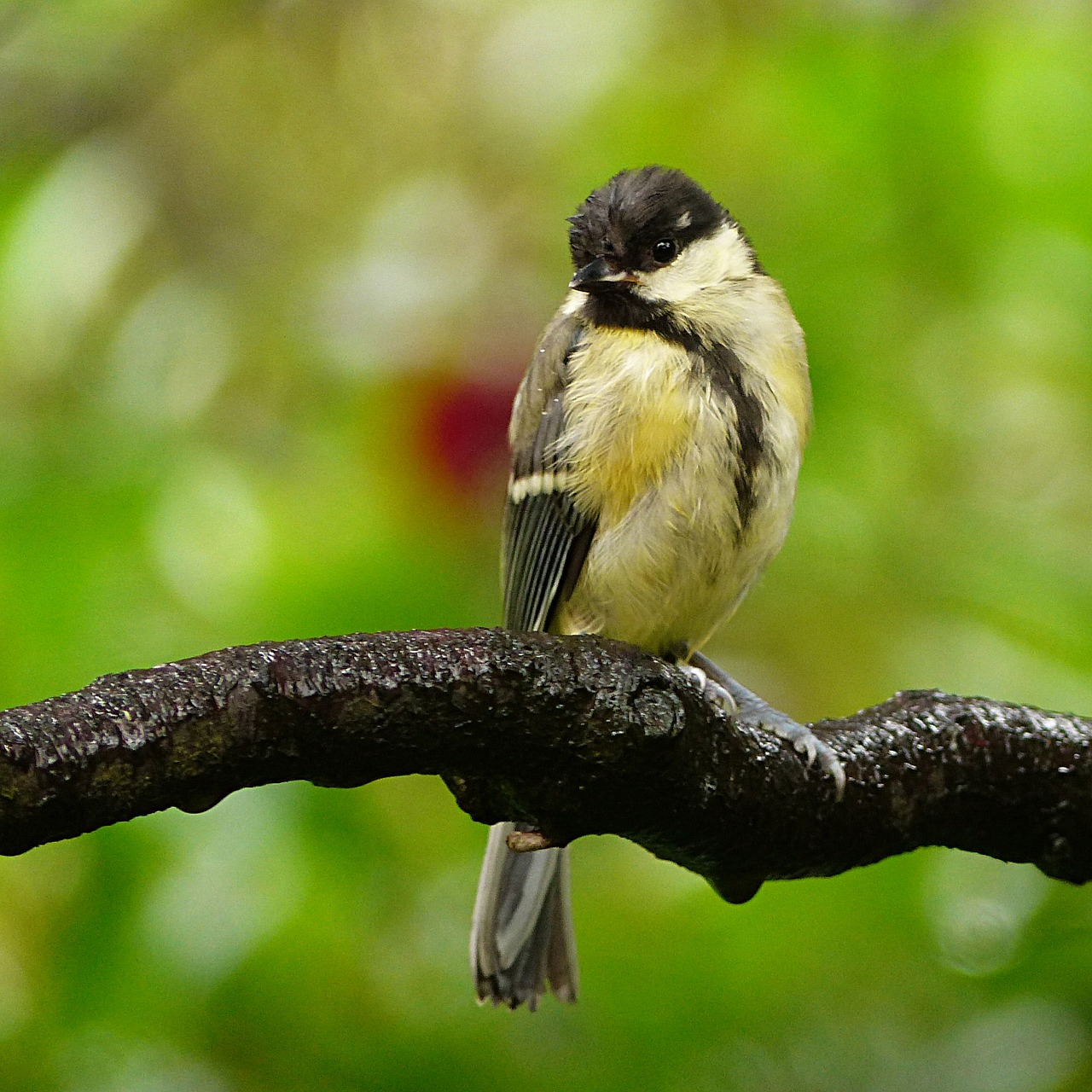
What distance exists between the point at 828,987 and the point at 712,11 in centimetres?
149

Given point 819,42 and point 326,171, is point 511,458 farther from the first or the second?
point 326,171

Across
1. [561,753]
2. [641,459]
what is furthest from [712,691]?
[561,753]

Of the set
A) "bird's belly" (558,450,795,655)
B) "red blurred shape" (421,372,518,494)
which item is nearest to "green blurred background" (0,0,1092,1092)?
"red blurred shape" (421,372,518,494)

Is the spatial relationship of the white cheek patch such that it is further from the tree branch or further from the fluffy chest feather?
the tree branch

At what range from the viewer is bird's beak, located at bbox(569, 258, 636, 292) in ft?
5.81

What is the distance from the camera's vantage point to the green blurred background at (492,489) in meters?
1.60

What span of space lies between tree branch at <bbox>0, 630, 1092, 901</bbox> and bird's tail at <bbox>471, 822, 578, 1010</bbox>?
12.1 inches

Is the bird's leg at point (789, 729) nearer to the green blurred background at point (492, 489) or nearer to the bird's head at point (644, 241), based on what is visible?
the green blurred background at point (492, 489)

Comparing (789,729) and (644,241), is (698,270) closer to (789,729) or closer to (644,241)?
(644,241)

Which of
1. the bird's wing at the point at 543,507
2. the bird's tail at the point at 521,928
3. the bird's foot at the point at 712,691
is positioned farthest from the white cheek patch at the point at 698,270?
the bird's tail at the point at 521,928

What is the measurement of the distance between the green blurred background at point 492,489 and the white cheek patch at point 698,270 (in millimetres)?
207

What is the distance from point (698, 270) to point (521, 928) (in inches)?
31.9

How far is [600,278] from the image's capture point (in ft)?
5.83

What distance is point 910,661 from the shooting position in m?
2.13
